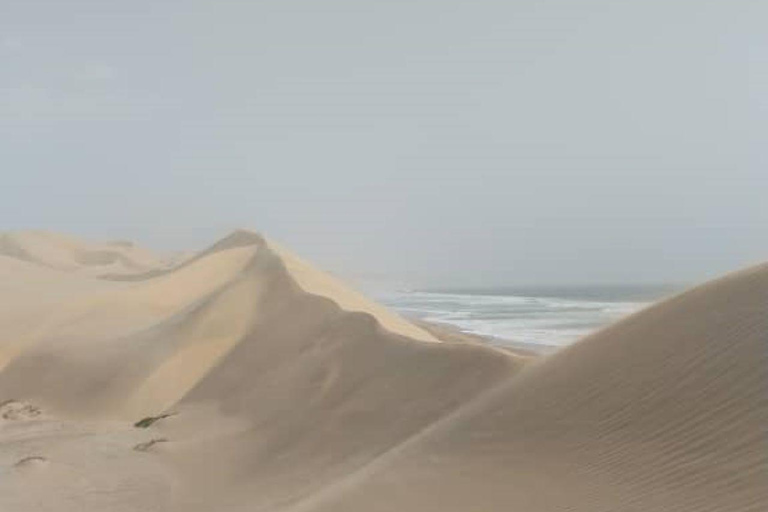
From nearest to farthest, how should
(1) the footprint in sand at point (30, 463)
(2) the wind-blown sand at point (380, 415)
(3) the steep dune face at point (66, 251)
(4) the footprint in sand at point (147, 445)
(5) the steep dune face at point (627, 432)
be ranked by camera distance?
1. (5) the steep dune face at point (627, 432)
2. (2) the wind-blown sand at point (380, 415)
3. (1) the footprint in sand at point (30, 463)
4. (4) the footprint in sand at point (147, 445)
5. (3) the steep dune face at point (66, 251)

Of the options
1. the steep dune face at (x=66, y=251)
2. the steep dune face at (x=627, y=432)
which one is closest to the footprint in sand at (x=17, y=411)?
the steep dune face at (x=627, y=432)

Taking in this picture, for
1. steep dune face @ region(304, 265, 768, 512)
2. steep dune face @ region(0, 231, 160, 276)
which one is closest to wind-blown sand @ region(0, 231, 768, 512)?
steep dune face @ region(304, 265, 768, 512)

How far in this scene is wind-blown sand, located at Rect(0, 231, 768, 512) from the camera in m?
6.49

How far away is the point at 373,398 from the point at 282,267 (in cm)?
1340

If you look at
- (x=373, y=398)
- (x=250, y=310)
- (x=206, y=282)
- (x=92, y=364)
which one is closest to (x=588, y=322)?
(x=206, y=282)

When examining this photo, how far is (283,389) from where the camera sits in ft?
47.5

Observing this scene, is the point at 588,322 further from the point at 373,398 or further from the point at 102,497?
the point at 102,497

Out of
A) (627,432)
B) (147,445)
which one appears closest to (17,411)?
(147,445)

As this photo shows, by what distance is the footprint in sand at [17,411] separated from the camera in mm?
17391

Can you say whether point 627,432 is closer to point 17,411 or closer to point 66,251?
point 17,411

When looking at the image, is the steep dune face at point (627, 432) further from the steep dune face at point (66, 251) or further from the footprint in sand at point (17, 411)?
the steep dune face at point (66, 251)

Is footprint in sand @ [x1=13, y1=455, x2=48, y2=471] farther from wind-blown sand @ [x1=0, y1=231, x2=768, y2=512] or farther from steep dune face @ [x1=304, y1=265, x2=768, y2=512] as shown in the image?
steep dune face @ [x1=304, y1=265, x2=768, y2=512]

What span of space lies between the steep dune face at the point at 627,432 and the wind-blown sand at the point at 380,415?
2 cm

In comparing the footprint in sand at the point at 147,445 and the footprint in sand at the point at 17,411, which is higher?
the footprint in sand at the point at 147,445
